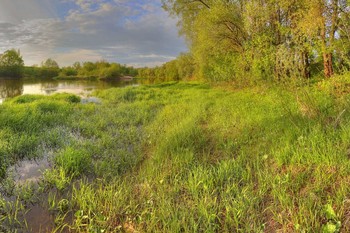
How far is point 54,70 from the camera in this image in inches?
3430

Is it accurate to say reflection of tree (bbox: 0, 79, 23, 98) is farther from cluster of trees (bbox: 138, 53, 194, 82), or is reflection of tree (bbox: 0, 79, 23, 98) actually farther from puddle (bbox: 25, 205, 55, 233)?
cluster of trees (bbox: 138, 53, 194, 82)

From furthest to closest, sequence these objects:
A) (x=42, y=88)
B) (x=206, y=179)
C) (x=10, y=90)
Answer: (x=42, y=88)
(x=10, y=90)
(x=206, y=179)

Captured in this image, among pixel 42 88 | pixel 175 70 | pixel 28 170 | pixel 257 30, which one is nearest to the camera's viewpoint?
pixel 28 170

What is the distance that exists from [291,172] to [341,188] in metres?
0.77

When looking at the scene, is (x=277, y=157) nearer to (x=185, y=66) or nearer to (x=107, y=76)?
(x=185, y=66)

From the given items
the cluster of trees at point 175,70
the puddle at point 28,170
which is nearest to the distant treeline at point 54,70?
the cluster of trees at point 175,70

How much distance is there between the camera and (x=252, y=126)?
21.6 feet

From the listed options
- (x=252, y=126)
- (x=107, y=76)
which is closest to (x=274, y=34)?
(x=252, y=126)

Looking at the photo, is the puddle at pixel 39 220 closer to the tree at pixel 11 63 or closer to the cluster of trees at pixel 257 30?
the cluster of trees at pixel 257 30

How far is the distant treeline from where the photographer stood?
6488 centimetres

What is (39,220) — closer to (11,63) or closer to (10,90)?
(10,90)

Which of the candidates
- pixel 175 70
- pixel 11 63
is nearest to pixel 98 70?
pixel 11 63

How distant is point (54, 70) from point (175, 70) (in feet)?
185

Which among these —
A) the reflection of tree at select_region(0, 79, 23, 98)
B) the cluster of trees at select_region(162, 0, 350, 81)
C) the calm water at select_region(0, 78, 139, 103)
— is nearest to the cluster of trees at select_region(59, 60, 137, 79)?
the calm water at select_region(0, 78, 139, 103)
